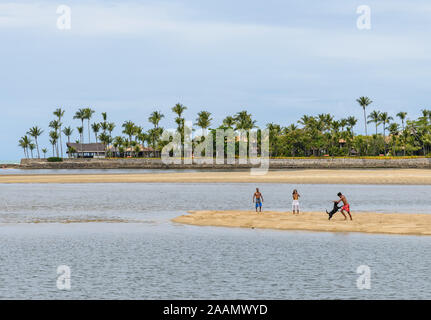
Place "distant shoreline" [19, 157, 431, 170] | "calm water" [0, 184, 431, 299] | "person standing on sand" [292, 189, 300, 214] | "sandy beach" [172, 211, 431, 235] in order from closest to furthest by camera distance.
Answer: "calm water" [0, 184, 431, 299], "sandy beach" [172, 211, 431, 235], "person standing on sand" [292, 189, 300, 214], "distant shoreline" [19, 157, 431, 170]

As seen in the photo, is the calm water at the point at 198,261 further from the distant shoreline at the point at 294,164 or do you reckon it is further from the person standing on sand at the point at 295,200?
the distant shoreline at the point at 294,164

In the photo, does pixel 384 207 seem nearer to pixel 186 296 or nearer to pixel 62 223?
pixel 62 223

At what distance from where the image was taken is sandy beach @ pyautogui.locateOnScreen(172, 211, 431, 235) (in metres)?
34.9

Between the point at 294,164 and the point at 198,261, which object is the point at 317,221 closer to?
the point at 198,261

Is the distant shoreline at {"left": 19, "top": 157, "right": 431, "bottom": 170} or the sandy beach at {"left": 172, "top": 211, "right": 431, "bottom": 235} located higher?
the distant shoreline at {"left": 19, "top": 157, "right": 431, "bottom": 170}

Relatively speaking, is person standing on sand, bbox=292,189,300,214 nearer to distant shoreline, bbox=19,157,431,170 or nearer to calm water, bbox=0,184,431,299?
calm water, bbox=0,184,431,299

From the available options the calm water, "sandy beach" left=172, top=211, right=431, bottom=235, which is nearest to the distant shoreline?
"sandy beach" left=172, top=211, right=431, bottom=235

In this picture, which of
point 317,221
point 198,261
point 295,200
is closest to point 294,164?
point 295,200

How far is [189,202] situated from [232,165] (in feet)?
383

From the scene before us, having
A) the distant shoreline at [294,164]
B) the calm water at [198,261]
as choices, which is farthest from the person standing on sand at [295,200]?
the distant shoreline at [294,164]

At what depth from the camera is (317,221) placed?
38.3 metres

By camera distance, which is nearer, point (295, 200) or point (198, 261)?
point (198, 261)

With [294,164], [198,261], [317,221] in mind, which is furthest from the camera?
[294,164]
